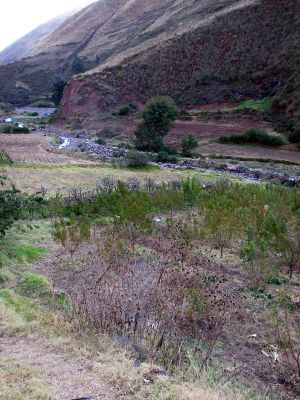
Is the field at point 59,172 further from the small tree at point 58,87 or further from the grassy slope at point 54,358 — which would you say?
the small tree at point 58,87

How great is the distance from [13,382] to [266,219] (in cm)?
746

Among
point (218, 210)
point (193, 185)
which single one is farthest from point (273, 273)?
point (193, 185)

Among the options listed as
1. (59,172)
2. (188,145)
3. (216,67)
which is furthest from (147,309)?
(216,67)

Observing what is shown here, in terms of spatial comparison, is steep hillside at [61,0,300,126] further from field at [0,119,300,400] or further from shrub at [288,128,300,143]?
field at [0,119,300,400]

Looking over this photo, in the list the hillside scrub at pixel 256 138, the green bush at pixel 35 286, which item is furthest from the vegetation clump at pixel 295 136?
the green bush at pixel 35 286

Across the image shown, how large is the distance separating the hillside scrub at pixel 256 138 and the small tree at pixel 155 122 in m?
5.13

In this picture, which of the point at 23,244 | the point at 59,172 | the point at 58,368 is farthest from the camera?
the point at 59,172

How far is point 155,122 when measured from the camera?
37250mm

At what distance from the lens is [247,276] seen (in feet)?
29.8

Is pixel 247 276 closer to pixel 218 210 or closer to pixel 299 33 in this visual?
pixel 218 210

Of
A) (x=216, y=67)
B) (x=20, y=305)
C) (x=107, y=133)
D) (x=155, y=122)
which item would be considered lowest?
(x=107, y=133)

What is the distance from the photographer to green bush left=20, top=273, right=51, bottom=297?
7.32m

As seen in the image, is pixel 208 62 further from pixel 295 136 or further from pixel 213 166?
pixel 213 166

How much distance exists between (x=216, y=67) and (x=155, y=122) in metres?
16.5
